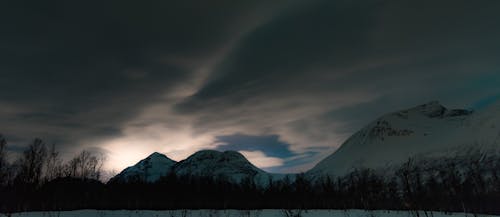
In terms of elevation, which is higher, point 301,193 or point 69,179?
point 69,179

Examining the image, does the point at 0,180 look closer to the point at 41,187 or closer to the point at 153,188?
the point at 41,187

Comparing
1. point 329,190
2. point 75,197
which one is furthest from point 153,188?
point 329,190

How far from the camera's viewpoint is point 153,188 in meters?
99.6

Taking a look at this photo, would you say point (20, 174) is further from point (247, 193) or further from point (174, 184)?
point (247, 193)

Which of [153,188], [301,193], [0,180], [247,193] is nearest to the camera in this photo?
[0,180]

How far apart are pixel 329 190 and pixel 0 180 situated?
102m

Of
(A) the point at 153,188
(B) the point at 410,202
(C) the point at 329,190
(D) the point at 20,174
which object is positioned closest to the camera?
(B) the point at 410,202

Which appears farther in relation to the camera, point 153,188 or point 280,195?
point 280,195

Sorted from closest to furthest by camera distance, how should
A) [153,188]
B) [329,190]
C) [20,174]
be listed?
[20,174] → [153,188] → [329,190]

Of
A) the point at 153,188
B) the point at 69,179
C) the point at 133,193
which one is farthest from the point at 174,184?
the point at 69,179

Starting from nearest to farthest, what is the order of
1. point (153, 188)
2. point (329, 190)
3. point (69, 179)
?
A: point (69, 179) → point (153, 188) → point (329, 190)

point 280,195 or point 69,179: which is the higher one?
point 69,179

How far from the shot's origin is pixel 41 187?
75.8 m

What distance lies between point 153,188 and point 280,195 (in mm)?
39500
